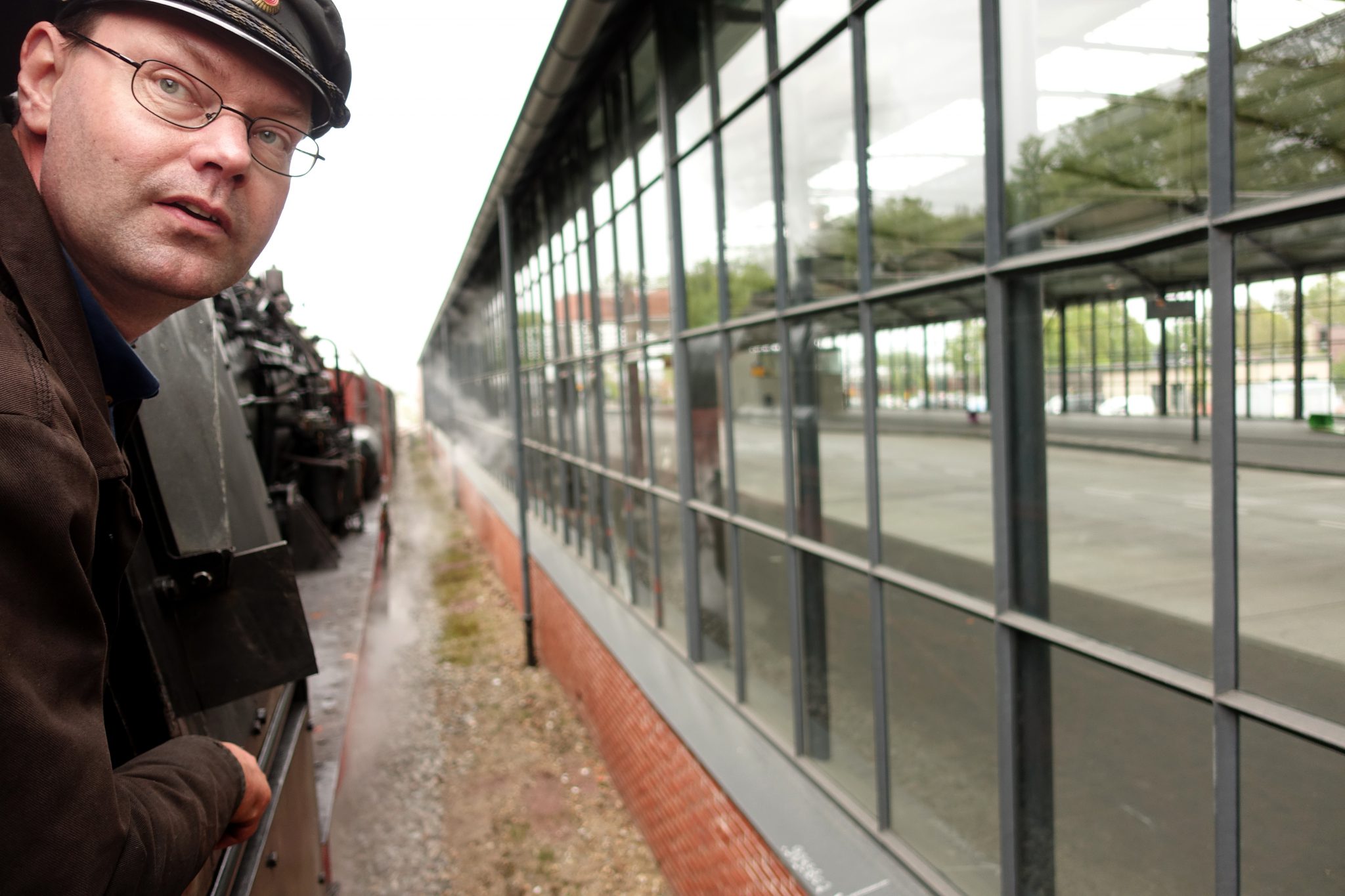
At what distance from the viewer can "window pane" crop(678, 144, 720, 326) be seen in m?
4.49

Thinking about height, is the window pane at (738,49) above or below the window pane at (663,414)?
above

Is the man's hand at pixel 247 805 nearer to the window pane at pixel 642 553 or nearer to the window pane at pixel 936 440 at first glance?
the window pane at pixel 936 440

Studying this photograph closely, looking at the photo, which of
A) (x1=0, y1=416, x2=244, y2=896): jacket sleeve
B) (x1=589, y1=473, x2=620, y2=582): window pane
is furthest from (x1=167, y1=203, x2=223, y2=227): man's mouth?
(x1=589, y1=473, x2=620, y2=582): window pane

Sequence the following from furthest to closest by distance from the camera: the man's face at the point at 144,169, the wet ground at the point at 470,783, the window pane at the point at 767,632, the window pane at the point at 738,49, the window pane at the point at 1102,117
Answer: the wet ground at the point at 470,783, the window pane at the point at 767,632, the window pane at the point at 738,49, the window pane at the point at 1102,117, the man's face at the point at 144,169

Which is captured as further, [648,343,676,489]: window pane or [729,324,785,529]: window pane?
[648,343,676,489]: window pane

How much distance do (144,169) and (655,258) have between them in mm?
4692

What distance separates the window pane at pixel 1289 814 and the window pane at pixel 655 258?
4159 mm

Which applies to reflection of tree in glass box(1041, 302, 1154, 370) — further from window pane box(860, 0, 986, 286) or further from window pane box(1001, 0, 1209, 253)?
window pane box(860, 0, 986, 286)

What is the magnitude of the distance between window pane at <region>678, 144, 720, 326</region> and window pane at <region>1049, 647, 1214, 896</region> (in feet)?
9.24

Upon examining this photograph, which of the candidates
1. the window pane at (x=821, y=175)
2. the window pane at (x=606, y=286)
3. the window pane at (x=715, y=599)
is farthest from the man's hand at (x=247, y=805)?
the window pane at (x=606, y=286)

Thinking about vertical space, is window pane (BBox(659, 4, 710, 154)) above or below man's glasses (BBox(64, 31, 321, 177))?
above

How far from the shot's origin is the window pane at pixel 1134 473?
5.90 ft

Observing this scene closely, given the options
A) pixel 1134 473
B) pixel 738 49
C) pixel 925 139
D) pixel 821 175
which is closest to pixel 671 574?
pixel 821 175

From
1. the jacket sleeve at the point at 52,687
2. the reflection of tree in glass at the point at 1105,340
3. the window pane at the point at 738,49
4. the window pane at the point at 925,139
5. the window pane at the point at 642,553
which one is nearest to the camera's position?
the jacket sleeve at the point at 52,687
